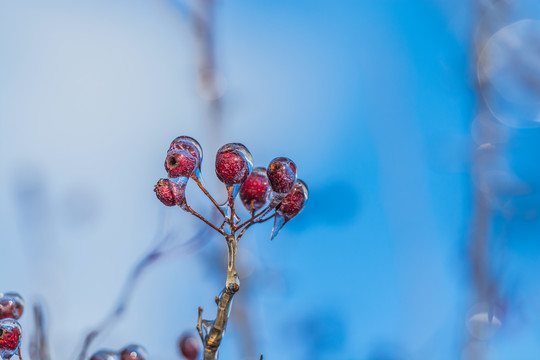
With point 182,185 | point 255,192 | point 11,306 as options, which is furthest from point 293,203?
point 11,306

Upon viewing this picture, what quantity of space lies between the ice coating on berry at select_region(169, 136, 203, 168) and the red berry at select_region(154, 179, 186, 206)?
0.20 feet

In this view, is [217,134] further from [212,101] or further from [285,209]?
[285,209]

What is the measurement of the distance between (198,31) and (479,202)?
2447mm

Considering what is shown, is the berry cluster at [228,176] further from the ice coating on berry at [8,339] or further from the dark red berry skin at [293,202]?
the ice coating on berry at [8,339]

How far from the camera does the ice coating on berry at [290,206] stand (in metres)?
1.02

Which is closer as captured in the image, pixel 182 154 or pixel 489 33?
pixel 182 154

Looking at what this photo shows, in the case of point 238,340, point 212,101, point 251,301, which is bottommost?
point 238,340

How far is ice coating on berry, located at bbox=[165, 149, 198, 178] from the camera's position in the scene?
957mm

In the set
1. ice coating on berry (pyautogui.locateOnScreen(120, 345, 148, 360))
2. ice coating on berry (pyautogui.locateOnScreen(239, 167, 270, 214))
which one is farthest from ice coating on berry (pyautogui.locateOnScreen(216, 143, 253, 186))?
ice coating on berry (pyautogui.locateOnScreen(120, 345, 148, 360))

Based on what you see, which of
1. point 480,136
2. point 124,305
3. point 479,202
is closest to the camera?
point 124,305

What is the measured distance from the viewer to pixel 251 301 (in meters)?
3.83

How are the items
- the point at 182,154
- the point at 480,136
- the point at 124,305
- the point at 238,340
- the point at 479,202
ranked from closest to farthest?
the point at 182,154, the point at 124,305, the point at 479,202, the point at 480,136, the point at 238,340

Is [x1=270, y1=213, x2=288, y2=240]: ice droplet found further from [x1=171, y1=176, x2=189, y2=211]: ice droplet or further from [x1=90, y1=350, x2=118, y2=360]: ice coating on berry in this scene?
[x1=90, y1=350, x2=118, y2=360]: ice coating on berry

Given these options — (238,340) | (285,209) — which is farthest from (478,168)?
(285,209)
